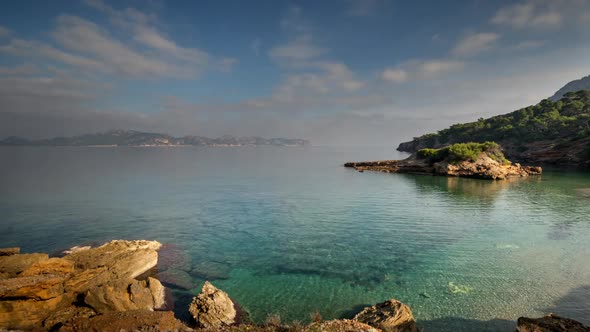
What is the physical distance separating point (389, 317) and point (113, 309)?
1338 centimetres

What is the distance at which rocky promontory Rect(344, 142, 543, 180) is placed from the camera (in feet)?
242

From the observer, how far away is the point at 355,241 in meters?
27.3

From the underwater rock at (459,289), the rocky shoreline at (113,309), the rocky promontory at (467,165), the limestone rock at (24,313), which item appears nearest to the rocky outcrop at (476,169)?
the rocky promontory at (467,165)

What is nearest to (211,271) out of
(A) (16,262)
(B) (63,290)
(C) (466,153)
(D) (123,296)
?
(D) (123,296)

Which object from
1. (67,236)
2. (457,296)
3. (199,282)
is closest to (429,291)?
(457,296)

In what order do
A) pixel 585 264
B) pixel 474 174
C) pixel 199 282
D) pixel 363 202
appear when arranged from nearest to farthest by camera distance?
pixel 199 282
pixel 585 264
pixel 363 202
pixel 474 174

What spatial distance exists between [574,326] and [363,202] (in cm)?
3360

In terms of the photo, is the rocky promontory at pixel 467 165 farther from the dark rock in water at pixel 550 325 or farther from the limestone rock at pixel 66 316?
the limestone rock at pixel 66 316

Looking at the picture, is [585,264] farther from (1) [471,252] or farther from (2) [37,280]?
(2) [37,280]

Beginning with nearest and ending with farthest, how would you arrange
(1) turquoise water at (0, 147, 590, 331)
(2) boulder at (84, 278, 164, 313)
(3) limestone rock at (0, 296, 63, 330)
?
1. (3) limestone rock at (0, 296, 63, 330)
2. (2) boulder at (84, 278, 164, 313)
3. (1) turquoise water at (0, 147, 590, 331)

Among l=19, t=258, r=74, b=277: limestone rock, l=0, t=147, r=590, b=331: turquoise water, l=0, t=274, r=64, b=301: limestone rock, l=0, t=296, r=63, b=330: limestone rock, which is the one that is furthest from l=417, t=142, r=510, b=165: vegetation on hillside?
l=0, t=296, r=63, b=330: limestone rock

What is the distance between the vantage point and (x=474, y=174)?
2904 inches

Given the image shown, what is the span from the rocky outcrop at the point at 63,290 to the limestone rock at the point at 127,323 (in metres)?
0.97

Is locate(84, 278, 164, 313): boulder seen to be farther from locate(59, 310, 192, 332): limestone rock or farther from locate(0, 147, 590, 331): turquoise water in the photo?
locate(0, 147, 590, 331): turquoise water
